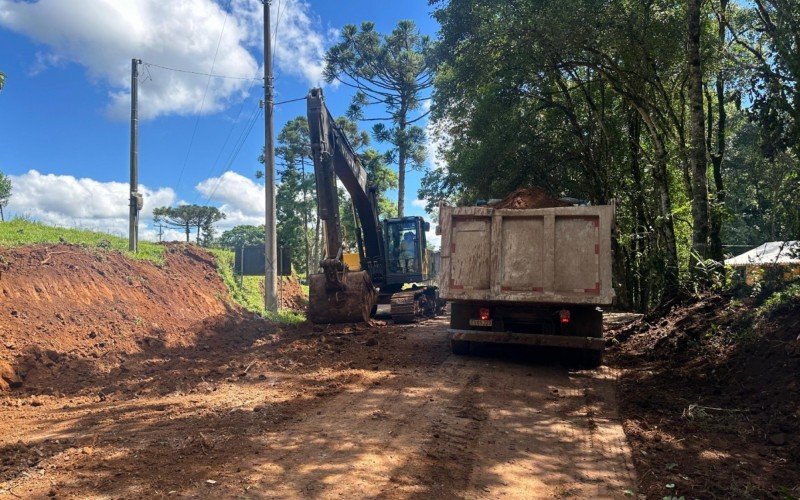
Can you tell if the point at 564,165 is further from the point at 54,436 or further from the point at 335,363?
the point at 54,436

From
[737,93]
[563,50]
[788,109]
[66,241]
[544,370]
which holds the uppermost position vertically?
[563,50]

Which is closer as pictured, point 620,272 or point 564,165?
point 564,165

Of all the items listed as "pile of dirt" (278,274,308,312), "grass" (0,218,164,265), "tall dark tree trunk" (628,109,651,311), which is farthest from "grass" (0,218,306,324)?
"tall dark tree trunk" (628,109,651,311)

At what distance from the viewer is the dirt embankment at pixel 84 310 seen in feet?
26.2

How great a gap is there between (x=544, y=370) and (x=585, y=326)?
3.22 feet

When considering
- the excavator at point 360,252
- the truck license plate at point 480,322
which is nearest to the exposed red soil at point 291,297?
the excavator at point 360,252

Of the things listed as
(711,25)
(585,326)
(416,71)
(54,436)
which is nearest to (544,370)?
(585,326)

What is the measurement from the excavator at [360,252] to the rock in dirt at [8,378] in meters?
5.68

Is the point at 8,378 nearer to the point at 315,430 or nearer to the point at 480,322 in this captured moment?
the point at 315,430

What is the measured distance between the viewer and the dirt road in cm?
397

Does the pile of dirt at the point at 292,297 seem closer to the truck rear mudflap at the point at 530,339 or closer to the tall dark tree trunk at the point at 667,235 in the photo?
the truck rear mudflap at the point at 530,339

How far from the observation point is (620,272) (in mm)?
20469

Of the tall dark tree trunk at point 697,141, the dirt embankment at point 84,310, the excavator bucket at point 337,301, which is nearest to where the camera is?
the dirt embankment at point 84,310

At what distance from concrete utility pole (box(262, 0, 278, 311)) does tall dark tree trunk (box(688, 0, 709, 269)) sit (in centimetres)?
1069
